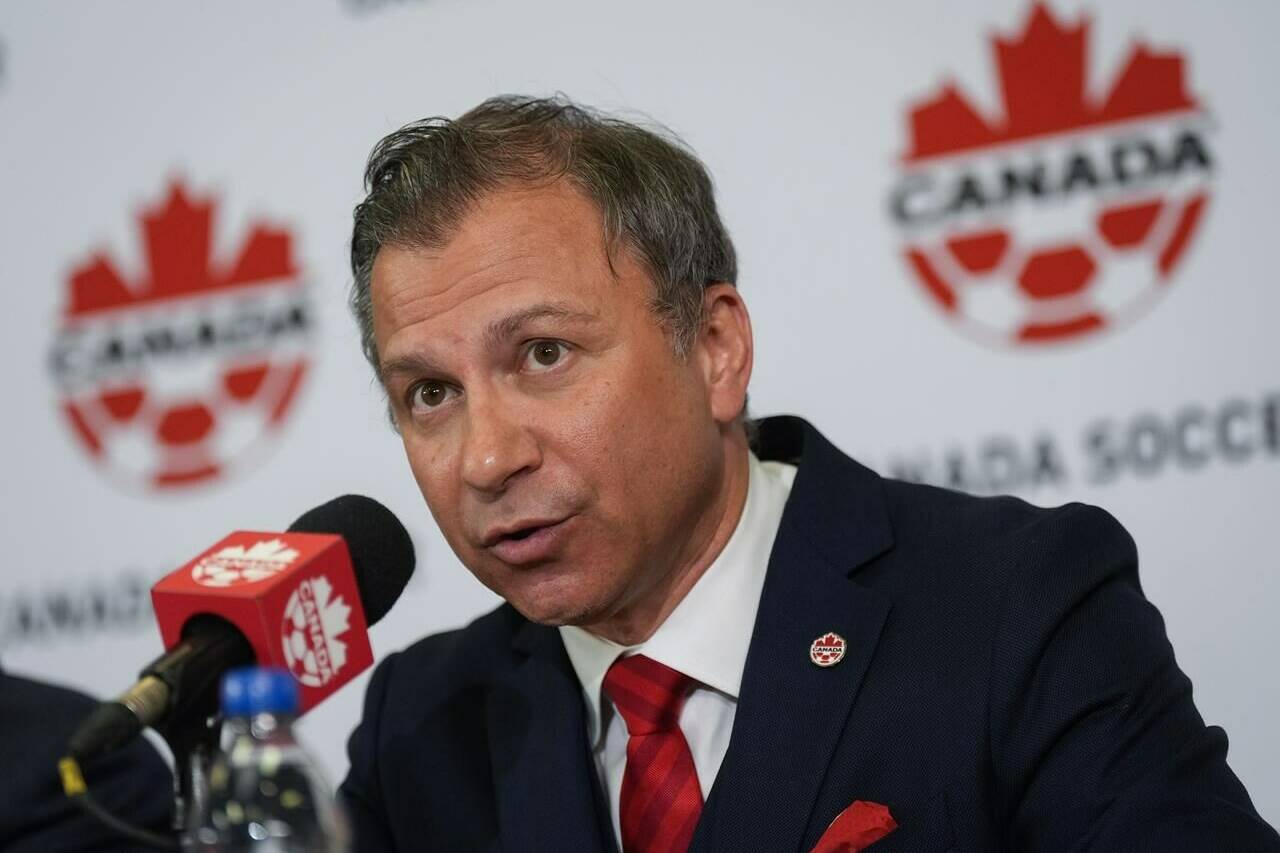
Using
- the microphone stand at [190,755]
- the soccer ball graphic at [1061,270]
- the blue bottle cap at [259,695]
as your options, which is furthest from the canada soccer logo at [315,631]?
the soccer ball graphic at [1061,270]

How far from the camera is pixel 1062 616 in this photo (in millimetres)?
2047

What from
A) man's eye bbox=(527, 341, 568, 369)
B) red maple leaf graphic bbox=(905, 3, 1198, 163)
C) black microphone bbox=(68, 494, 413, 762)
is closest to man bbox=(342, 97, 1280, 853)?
man's eye bbox=(527, 341, 568, 369)

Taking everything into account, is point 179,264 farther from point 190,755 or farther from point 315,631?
point 190,755

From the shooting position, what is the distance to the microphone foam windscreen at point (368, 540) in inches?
69.4

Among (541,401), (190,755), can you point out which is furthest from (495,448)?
(190,755)

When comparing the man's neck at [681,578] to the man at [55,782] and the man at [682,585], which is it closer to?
the man at [682,585]

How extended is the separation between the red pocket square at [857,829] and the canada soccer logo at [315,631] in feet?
2.40

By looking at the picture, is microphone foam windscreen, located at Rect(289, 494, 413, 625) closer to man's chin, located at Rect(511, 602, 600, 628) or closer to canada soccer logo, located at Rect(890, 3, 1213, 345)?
man's chin, located at Rect(511, 602, 600, 628)

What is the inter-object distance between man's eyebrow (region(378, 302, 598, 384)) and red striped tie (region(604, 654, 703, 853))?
57 centimetres

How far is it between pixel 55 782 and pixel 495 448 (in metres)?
0.83

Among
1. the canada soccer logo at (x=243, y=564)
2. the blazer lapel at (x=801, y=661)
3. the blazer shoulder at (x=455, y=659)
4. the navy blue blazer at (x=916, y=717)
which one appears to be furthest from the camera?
the blazer shoulder at (x=455, y=659)

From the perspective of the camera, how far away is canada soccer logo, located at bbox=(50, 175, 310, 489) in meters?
3.67

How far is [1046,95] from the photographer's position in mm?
2998

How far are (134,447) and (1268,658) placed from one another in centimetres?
276
